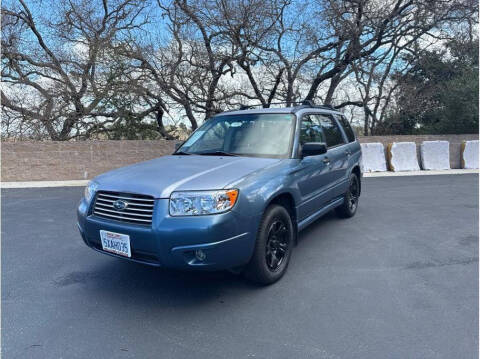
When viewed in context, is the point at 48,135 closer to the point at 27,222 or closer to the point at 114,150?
the point at 114,150

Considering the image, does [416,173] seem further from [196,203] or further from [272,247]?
[196,203]

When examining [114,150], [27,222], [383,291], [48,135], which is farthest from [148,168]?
[48,135]

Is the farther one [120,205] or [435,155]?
[435,155]

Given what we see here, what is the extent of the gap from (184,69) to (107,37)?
3.18 m

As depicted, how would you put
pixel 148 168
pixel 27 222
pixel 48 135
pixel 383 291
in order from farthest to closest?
pixel 48 135
pixel 27 222
pixel 148 168
pixel 383 291

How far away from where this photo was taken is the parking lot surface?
2.35 m

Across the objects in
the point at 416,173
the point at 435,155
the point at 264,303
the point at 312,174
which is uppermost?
the point at 312,174

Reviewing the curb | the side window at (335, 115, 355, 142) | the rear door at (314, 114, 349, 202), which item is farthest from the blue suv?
the curb

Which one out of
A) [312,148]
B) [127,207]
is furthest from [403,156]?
[127,207]

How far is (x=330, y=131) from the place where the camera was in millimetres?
4965

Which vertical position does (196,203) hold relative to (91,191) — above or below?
below

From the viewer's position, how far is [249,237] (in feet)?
9.35

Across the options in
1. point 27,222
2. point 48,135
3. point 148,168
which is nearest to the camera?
point 148,168

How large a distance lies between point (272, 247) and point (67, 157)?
10261 mm
